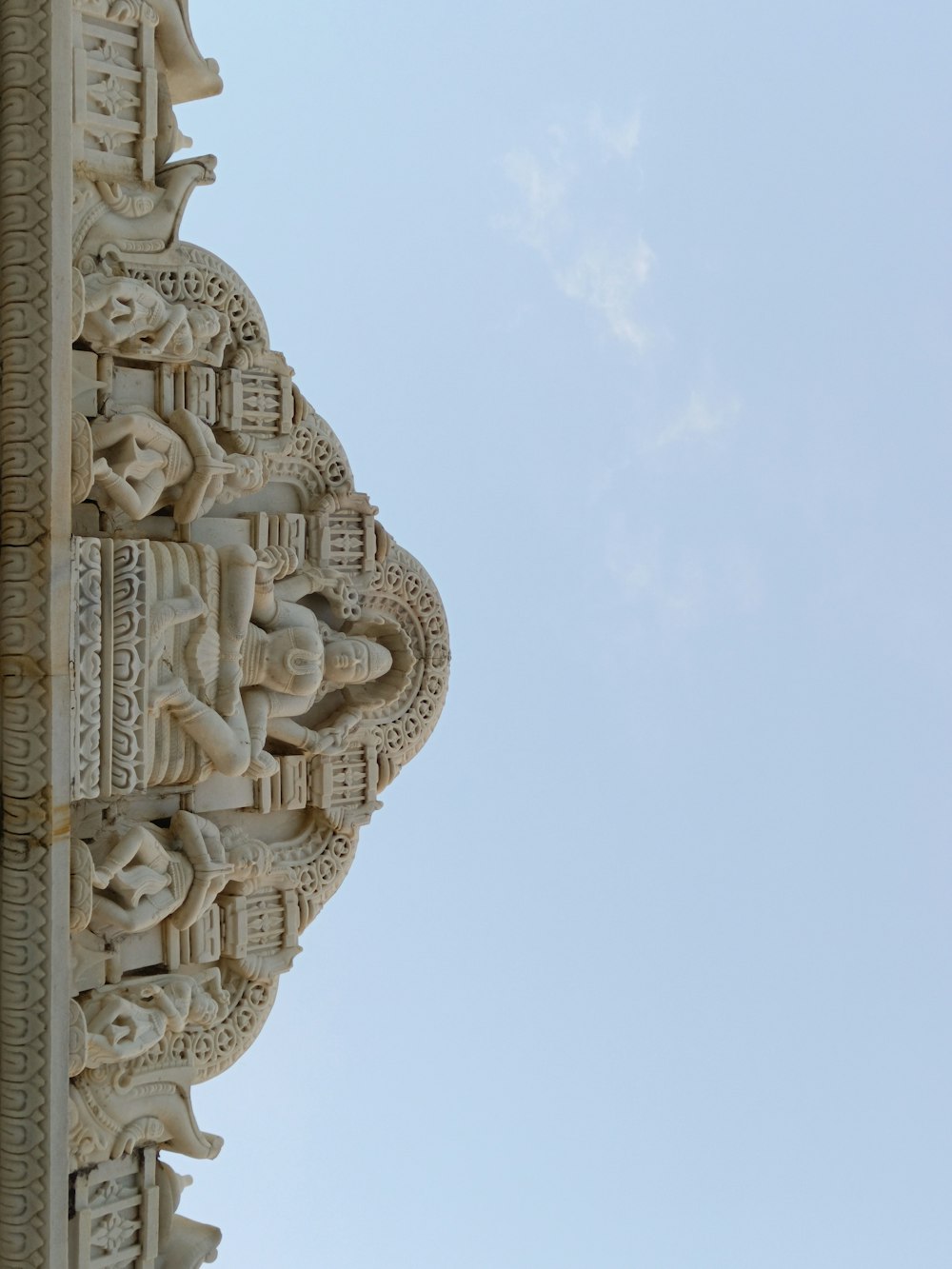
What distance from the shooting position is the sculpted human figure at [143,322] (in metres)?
7.07

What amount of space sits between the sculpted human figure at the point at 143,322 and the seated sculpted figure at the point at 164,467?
31 cm

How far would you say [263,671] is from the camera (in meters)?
7.70

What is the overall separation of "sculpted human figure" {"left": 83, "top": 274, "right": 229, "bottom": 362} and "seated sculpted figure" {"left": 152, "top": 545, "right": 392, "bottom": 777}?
1.03 m

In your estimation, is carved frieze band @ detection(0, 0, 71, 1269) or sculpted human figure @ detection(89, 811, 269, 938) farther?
sculpted human figure @ detection(89, 811, 269, 938)

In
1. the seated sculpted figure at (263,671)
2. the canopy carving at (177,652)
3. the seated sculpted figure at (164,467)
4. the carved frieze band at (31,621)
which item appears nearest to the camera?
the carved frieze band at (31,621)

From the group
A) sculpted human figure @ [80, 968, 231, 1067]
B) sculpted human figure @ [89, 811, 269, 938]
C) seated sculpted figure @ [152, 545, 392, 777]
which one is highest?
seated sculpted figure @ [152, 545, 392, 777]

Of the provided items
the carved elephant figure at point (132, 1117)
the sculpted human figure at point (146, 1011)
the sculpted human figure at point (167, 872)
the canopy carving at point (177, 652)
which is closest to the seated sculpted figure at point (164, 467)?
the canopy carving at point (177, 652)

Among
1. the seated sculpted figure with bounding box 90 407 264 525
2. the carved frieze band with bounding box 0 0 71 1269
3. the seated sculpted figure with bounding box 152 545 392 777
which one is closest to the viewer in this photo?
the carved frieze band with bounding box 0 0 71 1269

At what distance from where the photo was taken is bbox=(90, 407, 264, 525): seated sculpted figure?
23.1ft

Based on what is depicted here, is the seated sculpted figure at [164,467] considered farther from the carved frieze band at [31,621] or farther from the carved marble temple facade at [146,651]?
the carved frieze band at [31,621]

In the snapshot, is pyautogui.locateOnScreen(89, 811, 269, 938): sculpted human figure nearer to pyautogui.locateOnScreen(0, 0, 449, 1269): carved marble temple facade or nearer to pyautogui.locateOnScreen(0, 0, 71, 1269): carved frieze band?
pyautogui.locateOnScreen(0, 0, 449, 1269): carved marble temple facade

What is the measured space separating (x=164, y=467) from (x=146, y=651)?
95 cm

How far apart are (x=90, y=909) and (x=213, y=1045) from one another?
1.26 meters

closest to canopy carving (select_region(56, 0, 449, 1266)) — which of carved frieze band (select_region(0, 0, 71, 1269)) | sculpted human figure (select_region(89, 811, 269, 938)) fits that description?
sculpted human figure (select_region(89, 811, 269, 938))
